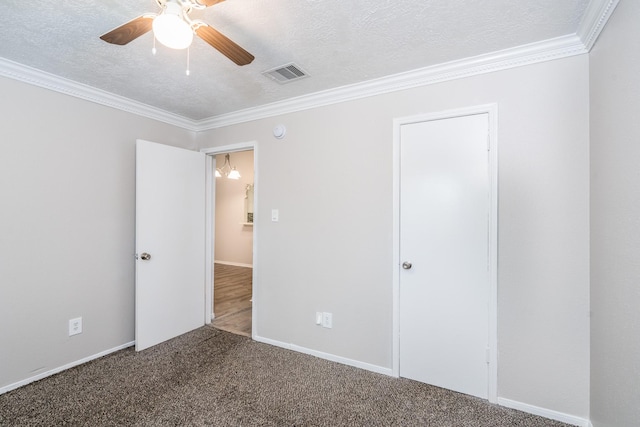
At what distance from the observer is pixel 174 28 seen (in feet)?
3.98

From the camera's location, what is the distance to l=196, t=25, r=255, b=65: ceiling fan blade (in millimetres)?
1408

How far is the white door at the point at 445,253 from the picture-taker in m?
2.11

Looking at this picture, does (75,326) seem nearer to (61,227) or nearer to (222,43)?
(61,227)

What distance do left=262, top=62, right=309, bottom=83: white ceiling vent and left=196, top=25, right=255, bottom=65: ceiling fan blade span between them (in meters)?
0.62

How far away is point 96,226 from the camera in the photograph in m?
2.71

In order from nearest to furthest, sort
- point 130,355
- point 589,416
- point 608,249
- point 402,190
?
point 608,249 → point 589,416 → point 402,190 → point 130,355

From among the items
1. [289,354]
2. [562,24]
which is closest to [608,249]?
[562,24]

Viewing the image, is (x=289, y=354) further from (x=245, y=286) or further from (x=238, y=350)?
(x=245, y=286)

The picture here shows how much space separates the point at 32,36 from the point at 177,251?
2.04 metres

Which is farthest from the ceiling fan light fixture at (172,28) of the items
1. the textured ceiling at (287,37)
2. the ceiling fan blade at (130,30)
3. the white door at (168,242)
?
the white door at (168,242)

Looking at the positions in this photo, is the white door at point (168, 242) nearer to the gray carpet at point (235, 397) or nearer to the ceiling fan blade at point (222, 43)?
the gray carpet at point (235, 397)

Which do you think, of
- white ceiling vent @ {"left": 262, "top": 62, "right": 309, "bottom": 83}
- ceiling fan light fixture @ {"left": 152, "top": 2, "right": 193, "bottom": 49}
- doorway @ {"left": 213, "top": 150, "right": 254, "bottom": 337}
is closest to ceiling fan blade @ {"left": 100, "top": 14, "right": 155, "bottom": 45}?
ceiling fan light fixture @ {"left": 152, "top": 2, "right": 193, "bottom": 49}

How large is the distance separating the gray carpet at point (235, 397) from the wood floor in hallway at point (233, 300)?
0.76m

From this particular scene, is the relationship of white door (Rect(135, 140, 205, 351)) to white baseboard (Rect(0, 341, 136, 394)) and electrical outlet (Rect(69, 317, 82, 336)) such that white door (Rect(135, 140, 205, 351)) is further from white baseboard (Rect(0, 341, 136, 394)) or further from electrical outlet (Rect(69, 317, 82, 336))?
electrical outlet (Rect(69, 317, 82, 336))
